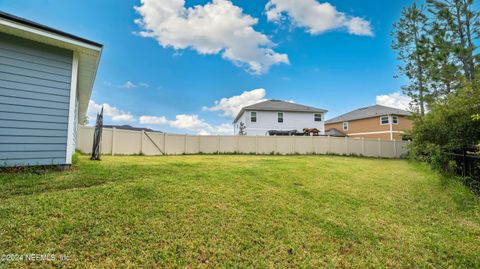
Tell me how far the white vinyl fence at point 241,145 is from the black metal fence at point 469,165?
32.8 feet

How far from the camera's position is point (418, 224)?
388 cm

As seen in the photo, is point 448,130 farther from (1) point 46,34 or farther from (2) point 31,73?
(2) point 31,73

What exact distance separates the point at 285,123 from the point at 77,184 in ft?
63.9

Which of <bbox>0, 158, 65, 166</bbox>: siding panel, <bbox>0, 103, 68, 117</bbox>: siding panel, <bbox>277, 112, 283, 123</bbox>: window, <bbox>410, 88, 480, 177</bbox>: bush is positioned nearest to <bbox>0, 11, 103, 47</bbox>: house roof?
<bbox>0, 103, 68, 117</bbox>: siding panel

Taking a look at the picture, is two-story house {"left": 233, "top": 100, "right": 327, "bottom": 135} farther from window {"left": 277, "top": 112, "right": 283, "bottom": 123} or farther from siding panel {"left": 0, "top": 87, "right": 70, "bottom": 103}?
siding panel {"left": 0, "top": 87, "right": 70, "bottom": 103}

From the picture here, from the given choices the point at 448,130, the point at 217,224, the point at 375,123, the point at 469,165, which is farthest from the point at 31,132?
the point at 375,123

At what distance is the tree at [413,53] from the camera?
47.3ft

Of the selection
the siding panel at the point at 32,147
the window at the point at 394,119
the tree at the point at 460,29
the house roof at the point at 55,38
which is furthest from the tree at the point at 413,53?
the siding panel at the point at 32,147

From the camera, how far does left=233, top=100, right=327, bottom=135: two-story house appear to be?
2117 centimetres

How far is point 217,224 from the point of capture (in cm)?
321

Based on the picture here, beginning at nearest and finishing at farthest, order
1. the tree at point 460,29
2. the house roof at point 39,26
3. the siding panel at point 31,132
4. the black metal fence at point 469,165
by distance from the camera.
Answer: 1. the house roof at point 39,26
2. the siding panel at point 31,132
3. the black metal fence at point 469,165
4. the tree at point 460,29

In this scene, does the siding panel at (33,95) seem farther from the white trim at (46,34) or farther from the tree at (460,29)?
the tree at (460,29)

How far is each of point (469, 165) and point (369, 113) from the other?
21398 mm

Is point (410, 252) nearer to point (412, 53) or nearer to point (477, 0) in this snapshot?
point (477, 0)
